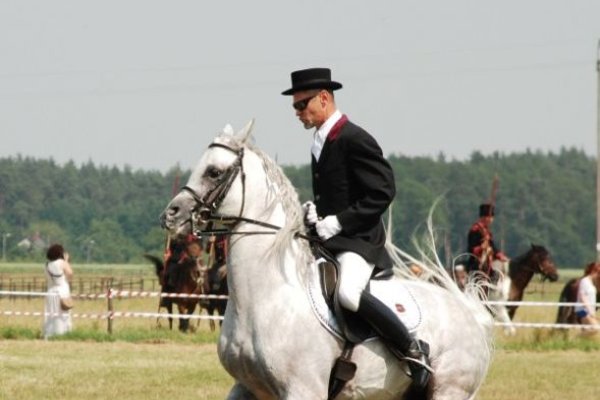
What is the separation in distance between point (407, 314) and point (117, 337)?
14798 millimetres

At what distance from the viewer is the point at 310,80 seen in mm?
10383

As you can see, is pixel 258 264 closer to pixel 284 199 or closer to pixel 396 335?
pixel 284 199

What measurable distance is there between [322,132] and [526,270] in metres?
23.1

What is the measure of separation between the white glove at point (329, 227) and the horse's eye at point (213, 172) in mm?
790

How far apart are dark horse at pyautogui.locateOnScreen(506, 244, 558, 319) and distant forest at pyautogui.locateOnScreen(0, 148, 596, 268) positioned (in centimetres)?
6754

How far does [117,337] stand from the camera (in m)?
24.9

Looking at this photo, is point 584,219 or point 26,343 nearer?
point 26,343

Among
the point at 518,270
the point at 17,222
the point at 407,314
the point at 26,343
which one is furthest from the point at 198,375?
the point at 17,222

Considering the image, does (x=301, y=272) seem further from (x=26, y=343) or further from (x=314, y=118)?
(x=26, y=343)

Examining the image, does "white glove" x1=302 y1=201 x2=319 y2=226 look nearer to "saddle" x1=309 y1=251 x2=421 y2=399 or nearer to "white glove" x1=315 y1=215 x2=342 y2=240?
"white glove" x1=315 y1=215 x2=342 y2=240

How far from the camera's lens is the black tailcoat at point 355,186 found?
1034cm

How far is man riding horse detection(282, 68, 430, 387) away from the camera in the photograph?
33.8 feet

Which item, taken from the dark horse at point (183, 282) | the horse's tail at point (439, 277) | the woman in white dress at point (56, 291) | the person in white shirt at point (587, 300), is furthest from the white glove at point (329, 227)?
the dark horse at point (183, 282)

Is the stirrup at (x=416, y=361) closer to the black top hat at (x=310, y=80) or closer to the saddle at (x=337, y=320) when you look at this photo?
the saddle at (x=337, y=320)
